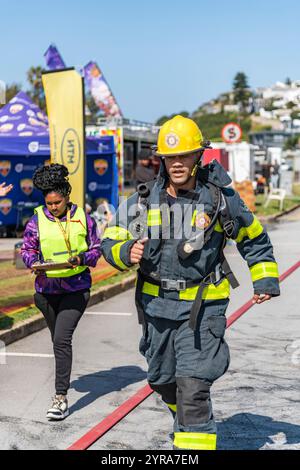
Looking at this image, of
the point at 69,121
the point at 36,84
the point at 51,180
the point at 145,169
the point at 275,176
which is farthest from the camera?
the point at 36,84

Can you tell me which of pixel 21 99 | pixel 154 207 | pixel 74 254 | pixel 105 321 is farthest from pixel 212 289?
pixel 21 99

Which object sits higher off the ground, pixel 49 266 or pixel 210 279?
pixel 210 279

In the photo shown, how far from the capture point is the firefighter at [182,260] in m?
3.90

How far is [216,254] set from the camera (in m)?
4.07

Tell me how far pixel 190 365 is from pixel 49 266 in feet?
5.65

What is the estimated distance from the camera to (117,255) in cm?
396

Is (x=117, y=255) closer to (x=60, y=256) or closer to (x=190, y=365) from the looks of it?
(x=190, y=365)

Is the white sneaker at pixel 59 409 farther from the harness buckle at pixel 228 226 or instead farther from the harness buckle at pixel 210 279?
the harness buckle at pixel 228 226

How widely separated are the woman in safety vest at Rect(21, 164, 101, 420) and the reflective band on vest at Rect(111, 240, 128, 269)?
1374 millimetres

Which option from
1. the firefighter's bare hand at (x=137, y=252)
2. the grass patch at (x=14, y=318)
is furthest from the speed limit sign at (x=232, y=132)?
the firefighter's bare hand at (x=137, y=252)

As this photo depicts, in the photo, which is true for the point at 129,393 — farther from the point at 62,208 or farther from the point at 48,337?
the point at 48,337

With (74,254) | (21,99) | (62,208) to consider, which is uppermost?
(21,99)

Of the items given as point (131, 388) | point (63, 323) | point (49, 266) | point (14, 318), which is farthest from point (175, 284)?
point (14, 318)
